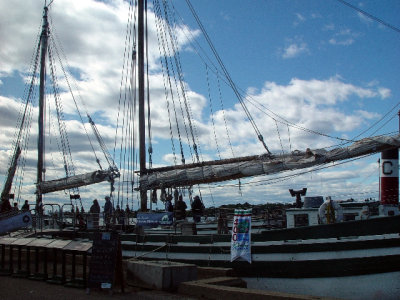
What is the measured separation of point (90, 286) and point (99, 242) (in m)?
0.97

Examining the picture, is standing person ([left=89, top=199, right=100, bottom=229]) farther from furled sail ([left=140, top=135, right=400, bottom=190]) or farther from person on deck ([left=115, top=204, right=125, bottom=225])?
furled sail ([left=140, top=135, right=400, bottom=190])

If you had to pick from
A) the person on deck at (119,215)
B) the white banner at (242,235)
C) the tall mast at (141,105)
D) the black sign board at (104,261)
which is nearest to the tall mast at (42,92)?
the person on deck at (119,215)

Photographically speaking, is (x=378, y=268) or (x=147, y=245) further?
(x=147, y=245)

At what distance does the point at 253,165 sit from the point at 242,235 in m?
4.38

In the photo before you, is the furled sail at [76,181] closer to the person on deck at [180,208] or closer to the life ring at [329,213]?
the person on deck at [180,208]

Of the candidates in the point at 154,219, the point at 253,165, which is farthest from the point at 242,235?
the point at 154,219

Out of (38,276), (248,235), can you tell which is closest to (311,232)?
(248,235)

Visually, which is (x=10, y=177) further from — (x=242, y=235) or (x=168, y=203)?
(x=242, y=235)

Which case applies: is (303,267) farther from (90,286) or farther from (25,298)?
(25,298)

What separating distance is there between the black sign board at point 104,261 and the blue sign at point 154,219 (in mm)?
7127

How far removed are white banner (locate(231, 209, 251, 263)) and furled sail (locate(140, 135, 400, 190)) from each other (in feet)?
12.9

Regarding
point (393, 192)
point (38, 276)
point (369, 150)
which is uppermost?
point (369, 150)

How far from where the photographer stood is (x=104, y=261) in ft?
33.1

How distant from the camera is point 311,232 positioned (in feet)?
41.0
